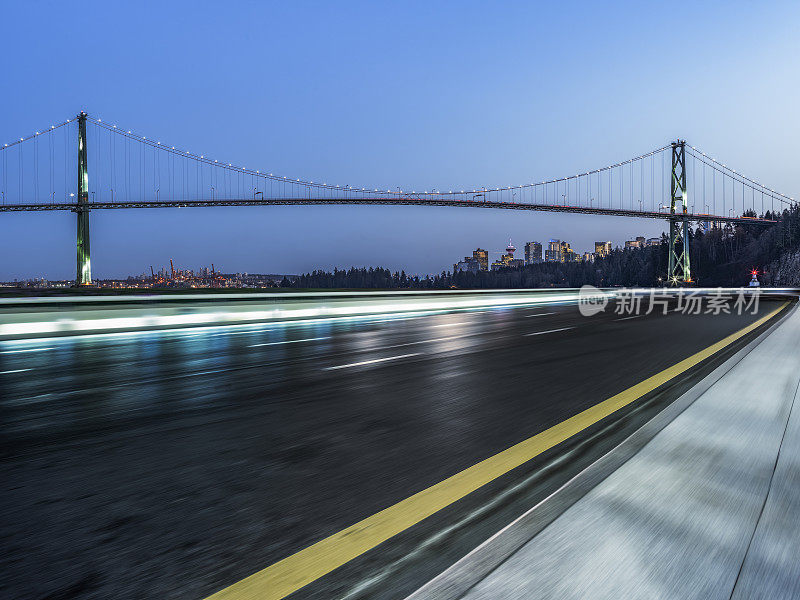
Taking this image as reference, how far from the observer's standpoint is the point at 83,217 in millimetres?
51031

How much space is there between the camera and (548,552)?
2.30m

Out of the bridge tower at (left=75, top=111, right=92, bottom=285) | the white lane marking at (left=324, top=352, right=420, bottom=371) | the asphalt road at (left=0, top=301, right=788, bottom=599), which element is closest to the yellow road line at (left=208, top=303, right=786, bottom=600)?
the asphalt road at (left=0, top=301, right=788, bottom=599)

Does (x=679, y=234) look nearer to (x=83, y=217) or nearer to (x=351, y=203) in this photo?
(x=351, y=203)

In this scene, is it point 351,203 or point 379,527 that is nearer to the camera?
point 379,527

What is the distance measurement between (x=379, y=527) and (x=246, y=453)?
1.52m

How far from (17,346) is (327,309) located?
33.9 ft

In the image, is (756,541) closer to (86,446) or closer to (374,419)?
(374,419)

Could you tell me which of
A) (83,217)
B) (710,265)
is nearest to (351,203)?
(83,217)

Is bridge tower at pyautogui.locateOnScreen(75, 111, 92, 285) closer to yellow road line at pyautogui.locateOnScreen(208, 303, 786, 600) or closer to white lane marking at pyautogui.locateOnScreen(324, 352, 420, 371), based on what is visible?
white lane marking at pyautogui.locateOnScreen(324, 352, 420, 371)

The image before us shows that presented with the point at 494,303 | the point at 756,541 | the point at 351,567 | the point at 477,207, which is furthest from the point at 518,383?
the point at 477,207

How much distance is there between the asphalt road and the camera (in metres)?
2.30

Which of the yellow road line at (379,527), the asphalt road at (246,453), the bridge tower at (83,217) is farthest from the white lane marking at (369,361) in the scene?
the bridge tower at (83,217)

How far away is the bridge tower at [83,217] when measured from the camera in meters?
48.1

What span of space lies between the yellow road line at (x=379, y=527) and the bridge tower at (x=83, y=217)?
52085mm
